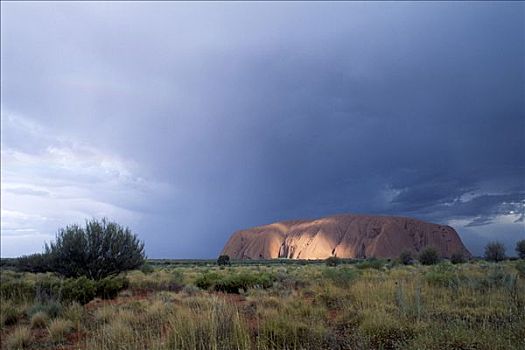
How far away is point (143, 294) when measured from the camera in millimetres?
16672

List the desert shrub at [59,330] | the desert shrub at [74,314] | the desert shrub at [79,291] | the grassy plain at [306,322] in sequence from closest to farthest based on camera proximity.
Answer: the grassy plain at [306,322]
the desert shrub at [59,330]
the desert shrub at [74,314]
the desert shrub at [79,291]

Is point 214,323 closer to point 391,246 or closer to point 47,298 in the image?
point 47,298

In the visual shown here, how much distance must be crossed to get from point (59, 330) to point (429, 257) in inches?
1495

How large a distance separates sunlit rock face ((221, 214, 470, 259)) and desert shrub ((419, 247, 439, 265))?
44.0 meters

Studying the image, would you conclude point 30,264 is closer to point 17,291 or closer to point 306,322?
point 17,291

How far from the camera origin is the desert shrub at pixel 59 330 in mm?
9129

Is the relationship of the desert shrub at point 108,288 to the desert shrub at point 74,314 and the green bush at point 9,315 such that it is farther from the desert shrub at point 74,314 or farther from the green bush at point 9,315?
the green bush at point 9,315

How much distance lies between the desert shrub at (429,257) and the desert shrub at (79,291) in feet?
113

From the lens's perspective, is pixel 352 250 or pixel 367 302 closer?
pixel 367 302

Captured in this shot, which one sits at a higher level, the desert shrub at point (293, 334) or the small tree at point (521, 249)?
the desert shrub at point (293, 334)

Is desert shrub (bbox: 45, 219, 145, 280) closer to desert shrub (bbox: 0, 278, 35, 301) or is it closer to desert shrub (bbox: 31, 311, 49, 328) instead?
desert shrub (bbox: 0, 278, 35, 301)

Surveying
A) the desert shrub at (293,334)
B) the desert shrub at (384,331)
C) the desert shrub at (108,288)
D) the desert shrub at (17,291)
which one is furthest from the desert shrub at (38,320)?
the desert shrub at (384,331)

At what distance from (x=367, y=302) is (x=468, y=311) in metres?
2.27

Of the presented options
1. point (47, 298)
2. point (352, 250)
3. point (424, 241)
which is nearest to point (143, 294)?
point (47, 298)
